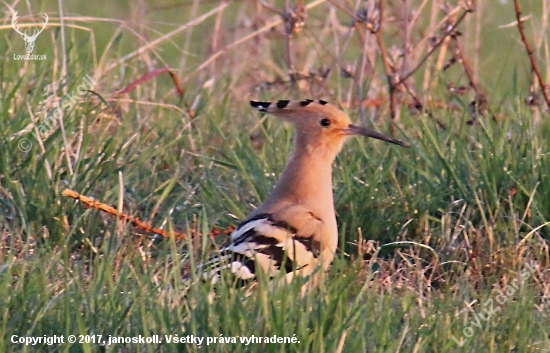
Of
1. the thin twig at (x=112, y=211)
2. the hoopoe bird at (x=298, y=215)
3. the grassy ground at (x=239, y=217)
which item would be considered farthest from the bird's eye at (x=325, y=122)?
the thin twig at (x=112, y=211)

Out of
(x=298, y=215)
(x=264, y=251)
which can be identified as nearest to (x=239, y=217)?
(x=298, y=215)

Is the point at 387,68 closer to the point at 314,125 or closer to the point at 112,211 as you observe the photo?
the point at 314,125

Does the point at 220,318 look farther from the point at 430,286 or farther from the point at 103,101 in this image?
→ the point at 103,101

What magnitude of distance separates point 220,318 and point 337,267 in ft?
1.57

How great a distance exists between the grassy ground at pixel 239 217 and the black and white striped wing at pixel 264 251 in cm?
9

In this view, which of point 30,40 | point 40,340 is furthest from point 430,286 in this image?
point 30,40

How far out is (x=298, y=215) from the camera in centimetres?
297

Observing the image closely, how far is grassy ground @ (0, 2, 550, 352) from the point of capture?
2287 mm

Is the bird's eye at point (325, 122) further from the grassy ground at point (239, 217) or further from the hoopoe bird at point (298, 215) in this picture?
the grassy ground at point (239, 217)

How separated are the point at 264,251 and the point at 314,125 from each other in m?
0.66

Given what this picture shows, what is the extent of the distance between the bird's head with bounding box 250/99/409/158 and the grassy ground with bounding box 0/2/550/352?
21 cm

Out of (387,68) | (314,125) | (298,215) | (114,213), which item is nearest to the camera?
(298,215)

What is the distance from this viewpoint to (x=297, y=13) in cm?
418

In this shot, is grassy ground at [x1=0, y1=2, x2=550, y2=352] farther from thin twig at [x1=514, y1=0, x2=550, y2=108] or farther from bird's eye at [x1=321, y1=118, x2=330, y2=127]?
bird's eye at [x1=321, y1=118, x2=330, y2=127]
